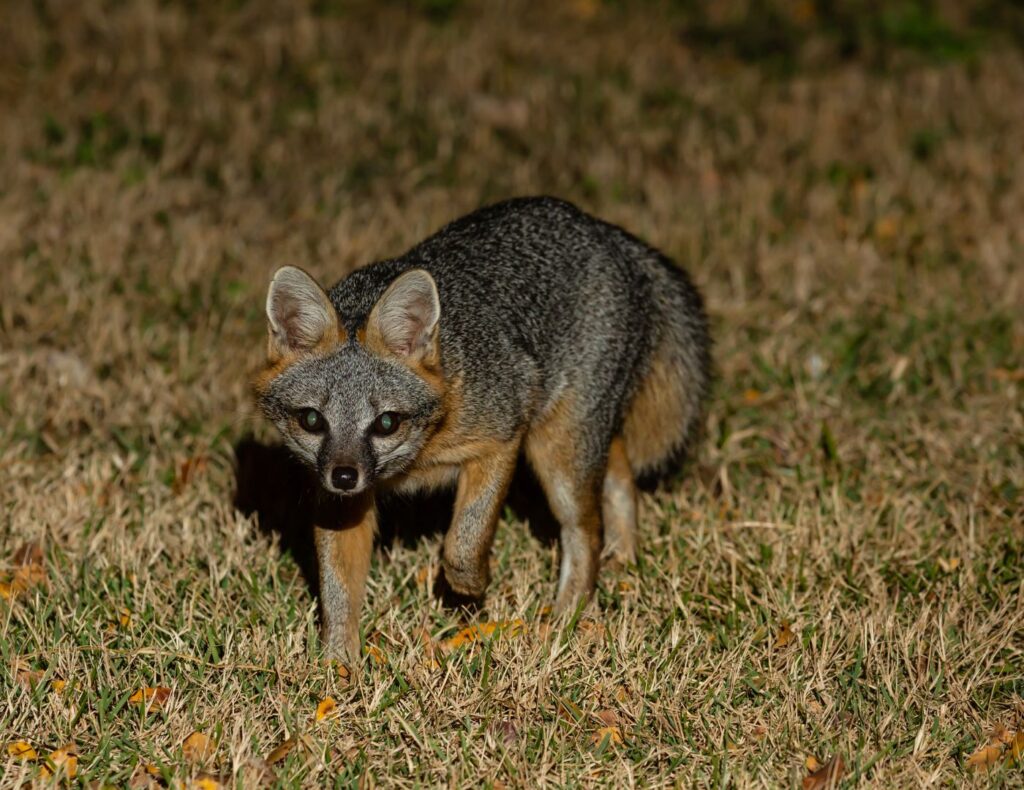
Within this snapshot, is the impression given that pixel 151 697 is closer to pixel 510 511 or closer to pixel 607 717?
pixel 607 717

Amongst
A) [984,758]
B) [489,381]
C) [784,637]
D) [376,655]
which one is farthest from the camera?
[489,381]

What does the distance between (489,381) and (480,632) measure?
92 centimetres

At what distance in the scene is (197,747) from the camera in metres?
4.24

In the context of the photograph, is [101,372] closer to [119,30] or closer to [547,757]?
[547,757]

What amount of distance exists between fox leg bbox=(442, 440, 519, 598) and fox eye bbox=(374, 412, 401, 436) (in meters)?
0.52

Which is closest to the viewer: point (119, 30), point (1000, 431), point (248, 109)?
point (1000, 431)

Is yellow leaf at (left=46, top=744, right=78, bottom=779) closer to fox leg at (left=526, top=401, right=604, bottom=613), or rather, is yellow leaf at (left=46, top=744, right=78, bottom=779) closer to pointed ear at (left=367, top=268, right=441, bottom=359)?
pointed ear at (left=367, top=268, right=441, bottom=359)

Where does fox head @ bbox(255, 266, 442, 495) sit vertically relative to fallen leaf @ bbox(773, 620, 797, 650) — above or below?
above

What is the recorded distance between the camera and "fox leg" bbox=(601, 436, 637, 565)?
5.90 m

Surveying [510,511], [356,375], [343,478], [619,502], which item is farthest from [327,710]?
[619,502]

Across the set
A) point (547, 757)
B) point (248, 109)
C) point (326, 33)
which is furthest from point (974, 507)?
point (326, 33)

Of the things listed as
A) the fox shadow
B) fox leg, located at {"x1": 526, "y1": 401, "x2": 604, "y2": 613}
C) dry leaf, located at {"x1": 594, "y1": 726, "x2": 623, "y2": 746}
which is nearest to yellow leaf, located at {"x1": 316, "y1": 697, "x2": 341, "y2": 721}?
dry leaf, located at {"x1": 594, "y1": 726, "x2": 623, "y2": 746}

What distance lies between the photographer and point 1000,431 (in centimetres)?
656

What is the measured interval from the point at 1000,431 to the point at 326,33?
6744 millimetres
